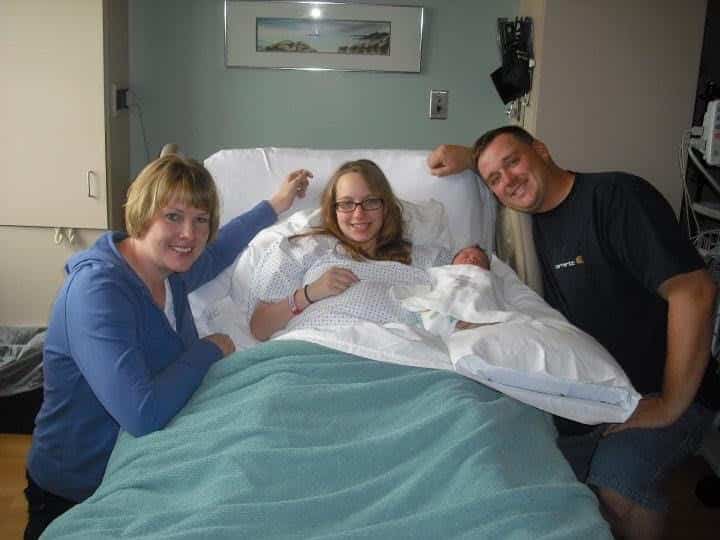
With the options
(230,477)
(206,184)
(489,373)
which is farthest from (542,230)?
(230,477)

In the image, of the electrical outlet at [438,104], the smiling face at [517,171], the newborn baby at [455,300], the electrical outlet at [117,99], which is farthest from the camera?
the electrical outlet at [438,104]

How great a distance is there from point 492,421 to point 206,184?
0.81 meters

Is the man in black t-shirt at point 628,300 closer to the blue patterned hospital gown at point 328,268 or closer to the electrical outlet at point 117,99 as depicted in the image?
the blue patterned hospital gown at point 328,268

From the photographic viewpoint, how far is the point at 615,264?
5.91ft

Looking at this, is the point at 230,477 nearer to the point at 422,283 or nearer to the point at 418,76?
the point at 422,283

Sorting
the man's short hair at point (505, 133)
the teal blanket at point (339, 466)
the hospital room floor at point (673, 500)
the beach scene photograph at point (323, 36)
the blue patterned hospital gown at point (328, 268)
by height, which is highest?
the beach scene photograph at point (323, 36)

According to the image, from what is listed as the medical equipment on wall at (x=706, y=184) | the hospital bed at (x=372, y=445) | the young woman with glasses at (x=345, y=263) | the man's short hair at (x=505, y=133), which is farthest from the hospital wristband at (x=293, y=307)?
the medical equipment on wall at (x=706, y=184)

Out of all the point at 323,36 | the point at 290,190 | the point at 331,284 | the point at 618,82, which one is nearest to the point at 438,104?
the point at 323,36

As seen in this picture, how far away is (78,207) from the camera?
304 centimetres

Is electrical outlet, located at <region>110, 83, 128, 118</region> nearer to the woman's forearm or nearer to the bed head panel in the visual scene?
the bed head panel

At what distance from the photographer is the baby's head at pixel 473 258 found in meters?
2.13

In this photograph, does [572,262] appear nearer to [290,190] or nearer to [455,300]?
[455,300]

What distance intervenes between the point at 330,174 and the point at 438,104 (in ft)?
4.03

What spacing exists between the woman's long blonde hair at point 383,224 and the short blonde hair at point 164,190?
1.81 ft
